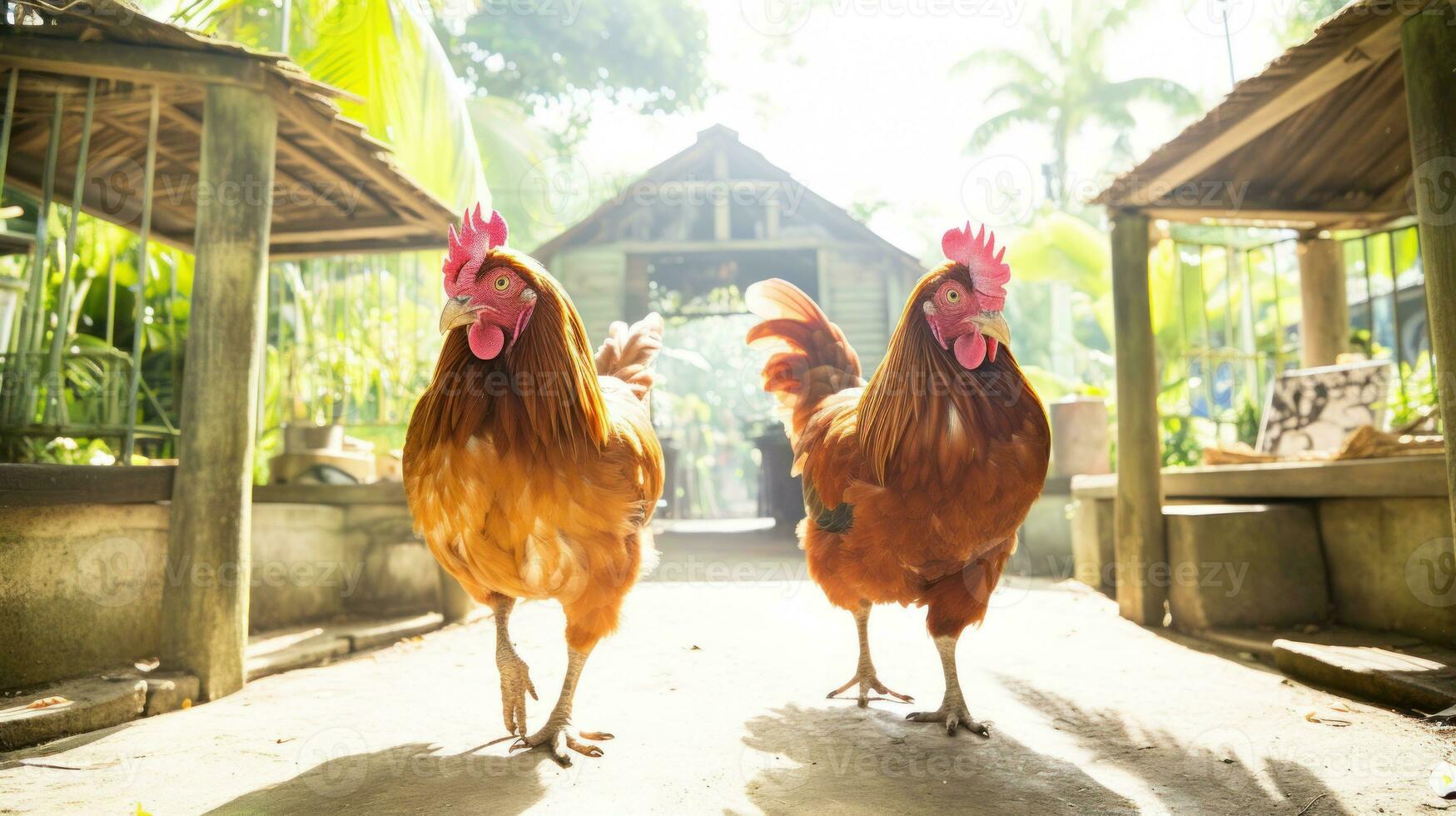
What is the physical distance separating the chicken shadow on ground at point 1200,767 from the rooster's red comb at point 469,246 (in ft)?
9.65

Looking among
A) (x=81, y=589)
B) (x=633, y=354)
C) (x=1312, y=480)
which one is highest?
(x=633, y=354)

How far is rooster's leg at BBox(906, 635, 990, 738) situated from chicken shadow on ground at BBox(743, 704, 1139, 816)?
0.05 meters

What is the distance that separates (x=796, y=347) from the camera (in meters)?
4.70

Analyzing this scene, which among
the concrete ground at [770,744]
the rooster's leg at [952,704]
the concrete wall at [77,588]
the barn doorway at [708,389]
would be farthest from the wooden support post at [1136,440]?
the concrete wall at [77,588]

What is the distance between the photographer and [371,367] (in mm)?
9562

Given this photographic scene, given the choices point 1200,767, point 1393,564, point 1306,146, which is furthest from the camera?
point 1306,146

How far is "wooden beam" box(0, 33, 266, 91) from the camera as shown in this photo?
3986mm

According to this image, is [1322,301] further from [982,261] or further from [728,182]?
[728,182]

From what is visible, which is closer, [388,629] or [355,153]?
[355,153]

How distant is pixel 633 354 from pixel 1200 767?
326 centimetres

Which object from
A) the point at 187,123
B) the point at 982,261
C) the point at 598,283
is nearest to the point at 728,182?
the point at 598,283

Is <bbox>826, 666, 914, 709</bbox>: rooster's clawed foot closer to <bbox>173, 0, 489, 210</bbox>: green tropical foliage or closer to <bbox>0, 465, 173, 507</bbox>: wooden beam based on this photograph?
<bbox>0, 465, 173, 507</bbox>: wooden beam

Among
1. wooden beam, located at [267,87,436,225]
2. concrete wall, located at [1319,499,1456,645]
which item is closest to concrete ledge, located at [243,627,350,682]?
wooden beam, located at [267,87,436,225]

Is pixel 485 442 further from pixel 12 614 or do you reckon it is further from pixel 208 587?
pixel 12 614
